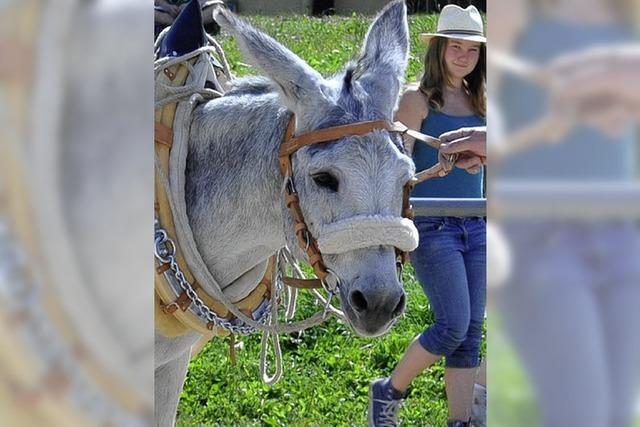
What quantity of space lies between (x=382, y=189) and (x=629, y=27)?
141 centimetres

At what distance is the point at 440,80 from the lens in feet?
11.5

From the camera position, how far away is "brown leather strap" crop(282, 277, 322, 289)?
267 cm

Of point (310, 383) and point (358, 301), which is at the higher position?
point (358, 301)

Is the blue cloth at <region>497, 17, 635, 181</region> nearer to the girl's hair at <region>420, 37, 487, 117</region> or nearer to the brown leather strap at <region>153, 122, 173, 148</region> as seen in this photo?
the brown leather strap at <region>153, 122, 173, 148</region>

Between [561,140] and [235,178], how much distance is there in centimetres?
162

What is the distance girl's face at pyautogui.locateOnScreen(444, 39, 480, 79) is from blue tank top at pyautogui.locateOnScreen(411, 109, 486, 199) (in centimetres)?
14

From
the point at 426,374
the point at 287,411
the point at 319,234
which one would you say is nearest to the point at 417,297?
the point at 426,374

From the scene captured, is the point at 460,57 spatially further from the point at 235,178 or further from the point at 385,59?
the point at 235,178

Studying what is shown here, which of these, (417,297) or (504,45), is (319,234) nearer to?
(504,45)

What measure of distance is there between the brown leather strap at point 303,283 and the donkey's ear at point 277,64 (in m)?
0.42

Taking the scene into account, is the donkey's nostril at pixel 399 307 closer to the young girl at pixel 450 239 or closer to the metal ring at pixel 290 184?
the metal ring at pixel 290 184

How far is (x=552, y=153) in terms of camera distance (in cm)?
102

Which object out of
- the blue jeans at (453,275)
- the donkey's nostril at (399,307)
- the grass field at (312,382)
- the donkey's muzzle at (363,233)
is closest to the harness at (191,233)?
the donkey's muzzle at (363,233)

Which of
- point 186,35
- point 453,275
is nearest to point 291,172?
point 186,35
